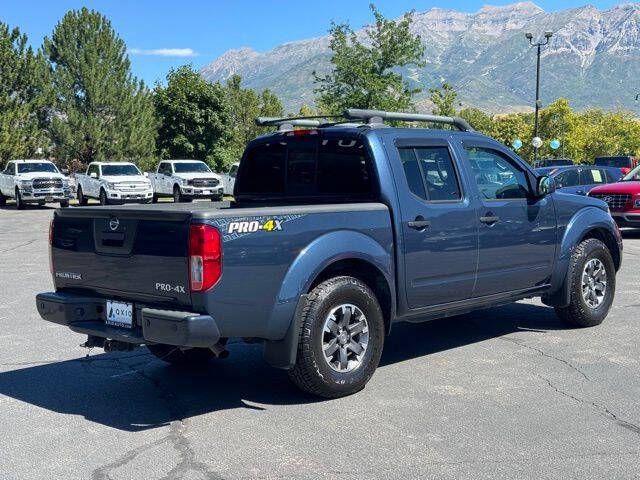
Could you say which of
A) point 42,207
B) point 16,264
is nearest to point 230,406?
point 16,264

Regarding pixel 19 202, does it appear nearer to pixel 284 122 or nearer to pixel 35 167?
pixel 35 167

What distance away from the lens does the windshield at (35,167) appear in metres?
30.0

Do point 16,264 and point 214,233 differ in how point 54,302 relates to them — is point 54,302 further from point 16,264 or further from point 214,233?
point 16,264

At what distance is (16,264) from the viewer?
1343 cm

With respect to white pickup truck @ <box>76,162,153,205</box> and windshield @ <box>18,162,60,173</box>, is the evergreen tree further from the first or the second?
windshield @ <box>18,162,60,173</box>

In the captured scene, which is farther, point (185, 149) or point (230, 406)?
point (185, 149)

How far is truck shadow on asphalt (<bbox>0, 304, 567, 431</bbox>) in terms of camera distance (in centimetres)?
532

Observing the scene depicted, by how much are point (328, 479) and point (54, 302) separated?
8.56 ft

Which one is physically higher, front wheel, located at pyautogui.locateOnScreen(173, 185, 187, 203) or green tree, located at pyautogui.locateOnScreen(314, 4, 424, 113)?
green tree, located at pyautogui.locateOnScreen(314, 4, 424, 113)

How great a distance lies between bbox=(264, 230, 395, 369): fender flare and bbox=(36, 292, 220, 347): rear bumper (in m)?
0.49

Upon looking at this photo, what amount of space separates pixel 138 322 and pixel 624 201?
1457cm

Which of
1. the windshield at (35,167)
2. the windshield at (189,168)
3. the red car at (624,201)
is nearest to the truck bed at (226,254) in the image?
the red car at (624,201)

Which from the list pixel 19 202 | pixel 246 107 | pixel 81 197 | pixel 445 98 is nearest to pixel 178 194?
pixel 81 197

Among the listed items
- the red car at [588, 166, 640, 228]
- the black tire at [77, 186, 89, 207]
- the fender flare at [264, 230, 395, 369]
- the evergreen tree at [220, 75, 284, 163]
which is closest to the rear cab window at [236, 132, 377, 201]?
the fender flare at [264, 230, 395, 369]
